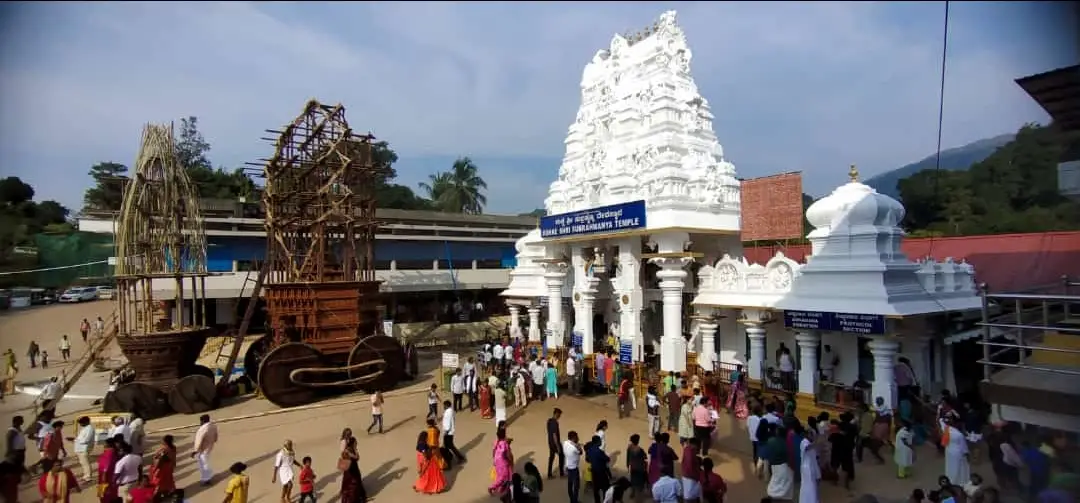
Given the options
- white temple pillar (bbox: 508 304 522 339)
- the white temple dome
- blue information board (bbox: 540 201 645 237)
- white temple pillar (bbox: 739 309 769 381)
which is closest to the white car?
white temple pillar (bbox: 508 304 522 339)

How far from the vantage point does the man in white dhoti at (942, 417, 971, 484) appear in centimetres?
781

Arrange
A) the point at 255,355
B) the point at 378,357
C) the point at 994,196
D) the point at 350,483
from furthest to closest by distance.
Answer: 1. the point at 994,196
2. the point at 255,355
3. the point at 378,357
4. the point at 350,483

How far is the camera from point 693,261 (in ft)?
54.8

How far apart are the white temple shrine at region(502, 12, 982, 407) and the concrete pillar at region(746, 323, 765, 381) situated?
31 mm

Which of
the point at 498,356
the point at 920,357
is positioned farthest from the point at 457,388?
the point at 920,357

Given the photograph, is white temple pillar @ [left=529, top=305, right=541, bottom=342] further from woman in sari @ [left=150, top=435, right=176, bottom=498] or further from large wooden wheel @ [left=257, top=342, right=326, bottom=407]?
woman in sari @ [left=150, top=435, right=176, bottom=498]

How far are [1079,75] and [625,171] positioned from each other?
10.7 meters

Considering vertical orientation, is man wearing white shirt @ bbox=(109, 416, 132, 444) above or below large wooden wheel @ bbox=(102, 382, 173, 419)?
above

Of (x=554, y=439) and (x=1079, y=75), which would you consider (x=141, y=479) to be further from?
(x=1079, y=75)

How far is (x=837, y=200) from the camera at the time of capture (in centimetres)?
1202

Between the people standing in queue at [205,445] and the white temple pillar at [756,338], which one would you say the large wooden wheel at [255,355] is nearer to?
the people standing in queue at [205,445]

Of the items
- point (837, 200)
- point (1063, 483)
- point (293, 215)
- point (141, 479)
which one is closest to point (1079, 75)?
point (1063, 483)

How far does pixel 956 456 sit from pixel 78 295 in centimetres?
4175

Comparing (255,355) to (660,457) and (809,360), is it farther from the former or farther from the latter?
(809,360)
